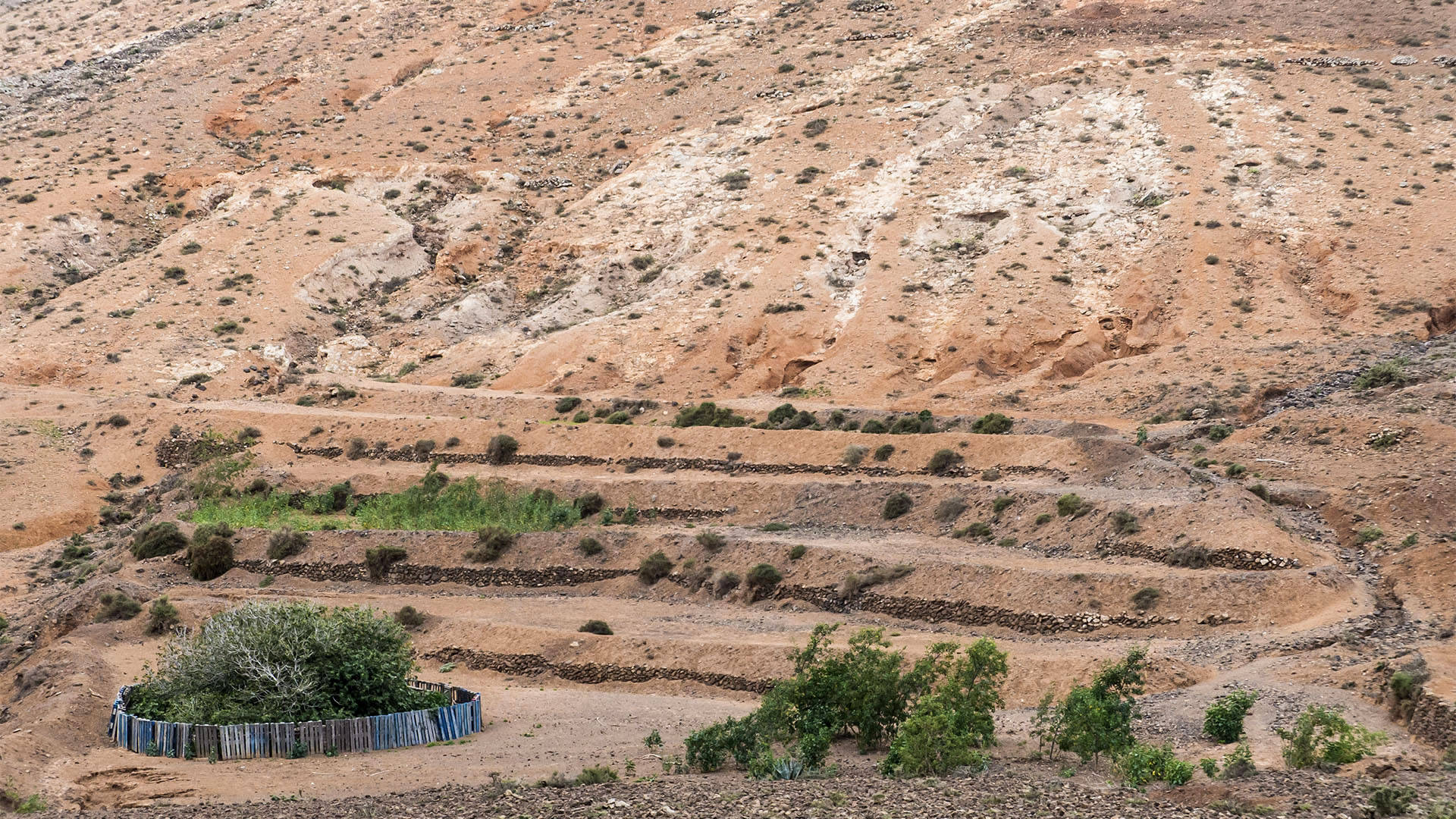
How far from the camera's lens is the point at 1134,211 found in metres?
56.8

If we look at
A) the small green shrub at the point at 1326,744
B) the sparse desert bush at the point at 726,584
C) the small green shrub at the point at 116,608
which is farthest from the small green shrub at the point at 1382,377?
the small green shrub at the point at 116,608

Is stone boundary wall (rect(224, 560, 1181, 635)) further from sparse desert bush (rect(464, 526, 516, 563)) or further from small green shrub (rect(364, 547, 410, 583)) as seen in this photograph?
sparse desert bush (rect(464, 526, 516, 563))

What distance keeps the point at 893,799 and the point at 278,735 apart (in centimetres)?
1164

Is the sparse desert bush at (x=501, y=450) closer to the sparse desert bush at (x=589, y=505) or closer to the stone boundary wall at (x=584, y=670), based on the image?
the sparse desert bush at (x=589, y=505)

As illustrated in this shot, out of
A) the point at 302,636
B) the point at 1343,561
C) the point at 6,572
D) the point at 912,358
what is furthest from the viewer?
the point at 912,358

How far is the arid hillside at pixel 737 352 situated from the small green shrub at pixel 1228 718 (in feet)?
0.80

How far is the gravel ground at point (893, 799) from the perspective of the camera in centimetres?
1484

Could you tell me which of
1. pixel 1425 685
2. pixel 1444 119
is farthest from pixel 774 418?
pixel 1444 119

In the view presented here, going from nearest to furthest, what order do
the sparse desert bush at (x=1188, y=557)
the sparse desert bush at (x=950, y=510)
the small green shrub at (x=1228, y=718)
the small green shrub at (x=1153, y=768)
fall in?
the small green shrub at (x=1153, y=768)
the small green shrub at (x=1228, y=718)
the sparse desert bush at (x=1188, y=557)
the sparse desert bush at (x=950, y=510)

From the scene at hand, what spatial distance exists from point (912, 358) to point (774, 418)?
321 inches

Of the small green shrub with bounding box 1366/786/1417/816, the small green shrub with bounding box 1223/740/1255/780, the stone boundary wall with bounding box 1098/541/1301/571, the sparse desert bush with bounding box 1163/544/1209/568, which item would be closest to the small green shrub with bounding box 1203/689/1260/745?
the small green shrub with bounding box 1223/740/1255/780

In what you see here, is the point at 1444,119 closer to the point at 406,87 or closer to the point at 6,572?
the point at 406,87

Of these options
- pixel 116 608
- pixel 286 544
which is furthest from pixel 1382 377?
pixel 116 608

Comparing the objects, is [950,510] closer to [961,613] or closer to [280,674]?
[961,613]
